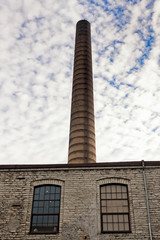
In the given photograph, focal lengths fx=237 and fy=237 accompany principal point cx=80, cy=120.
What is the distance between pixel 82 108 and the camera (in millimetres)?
20500

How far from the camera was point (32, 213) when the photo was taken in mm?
9602

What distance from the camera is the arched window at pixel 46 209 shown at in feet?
30.6

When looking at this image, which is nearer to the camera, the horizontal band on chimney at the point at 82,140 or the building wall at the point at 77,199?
the building wall at the point at 77,199

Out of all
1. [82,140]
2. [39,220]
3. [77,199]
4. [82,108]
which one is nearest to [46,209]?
[39,220]

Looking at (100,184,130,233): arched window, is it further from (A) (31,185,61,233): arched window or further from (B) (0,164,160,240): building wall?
(A) (31,185,61,233): arched window

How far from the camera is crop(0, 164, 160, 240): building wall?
29.7ft

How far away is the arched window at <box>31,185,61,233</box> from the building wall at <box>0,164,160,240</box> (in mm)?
199

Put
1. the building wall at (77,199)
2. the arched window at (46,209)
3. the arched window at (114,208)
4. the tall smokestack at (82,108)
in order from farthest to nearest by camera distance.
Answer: the tall smokestack at (82,108)
the arched window at (46,209)
the arched window at (114,208)
the building wall at (77,199)

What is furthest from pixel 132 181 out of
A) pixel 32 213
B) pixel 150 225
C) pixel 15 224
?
pixel 15 224

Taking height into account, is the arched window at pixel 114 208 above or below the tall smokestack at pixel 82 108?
below

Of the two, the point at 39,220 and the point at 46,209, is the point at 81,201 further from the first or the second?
the point at 39,220

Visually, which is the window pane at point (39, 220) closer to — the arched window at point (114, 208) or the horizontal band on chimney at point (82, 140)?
the arched window at point (114, 208)

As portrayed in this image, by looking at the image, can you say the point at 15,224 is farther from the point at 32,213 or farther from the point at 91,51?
the point at 91,51

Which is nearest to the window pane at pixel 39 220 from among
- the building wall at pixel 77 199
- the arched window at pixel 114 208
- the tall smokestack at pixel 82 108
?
the building wall at pixel 77 199
